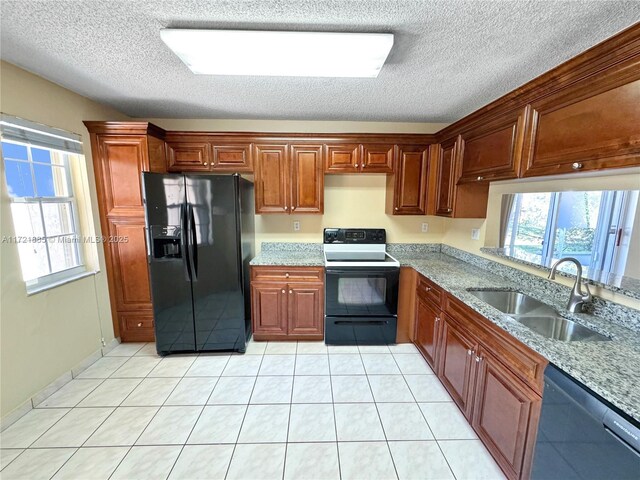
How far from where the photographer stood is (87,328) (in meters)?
2.41

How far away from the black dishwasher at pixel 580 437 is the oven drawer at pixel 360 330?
5.12 ft

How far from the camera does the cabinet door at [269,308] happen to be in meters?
2.76

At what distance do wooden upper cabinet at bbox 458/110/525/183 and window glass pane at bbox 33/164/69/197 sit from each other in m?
3.40

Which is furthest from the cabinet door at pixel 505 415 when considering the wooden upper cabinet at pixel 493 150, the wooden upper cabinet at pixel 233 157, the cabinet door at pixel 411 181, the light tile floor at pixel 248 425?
the wooden upper cabinet at pixel 233 157

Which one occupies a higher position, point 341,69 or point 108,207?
point 341,69

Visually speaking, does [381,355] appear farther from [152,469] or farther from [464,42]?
[464,42]

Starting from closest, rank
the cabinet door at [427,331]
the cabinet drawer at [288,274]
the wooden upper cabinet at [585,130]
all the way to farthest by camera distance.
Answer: the wooden upper cabinet at [585,130] < the cabinet door at [427,331] < the cabinet drawer at [288,274]

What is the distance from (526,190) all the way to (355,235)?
65.5 inches

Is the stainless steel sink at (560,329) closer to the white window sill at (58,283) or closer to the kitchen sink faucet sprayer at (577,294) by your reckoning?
the kitchen sink faucet sprayer at (577,294)

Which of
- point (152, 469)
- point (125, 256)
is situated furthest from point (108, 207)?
point (152, 469)

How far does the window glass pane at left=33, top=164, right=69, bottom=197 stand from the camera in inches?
79.6

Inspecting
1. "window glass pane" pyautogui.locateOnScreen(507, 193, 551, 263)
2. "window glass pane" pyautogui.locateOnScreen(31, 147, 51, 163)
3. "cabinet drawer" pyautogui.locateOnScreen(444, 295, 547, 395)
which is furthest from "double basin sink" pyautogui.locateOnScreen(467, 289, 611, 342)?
"window glass pane" pyautogui.locateOnScreen(31, 147, 51, 163)

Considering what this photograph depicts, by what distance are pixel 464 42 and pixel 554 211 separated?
4.19 ft

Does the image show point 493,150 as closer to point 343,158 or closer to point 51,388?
point 343,158
